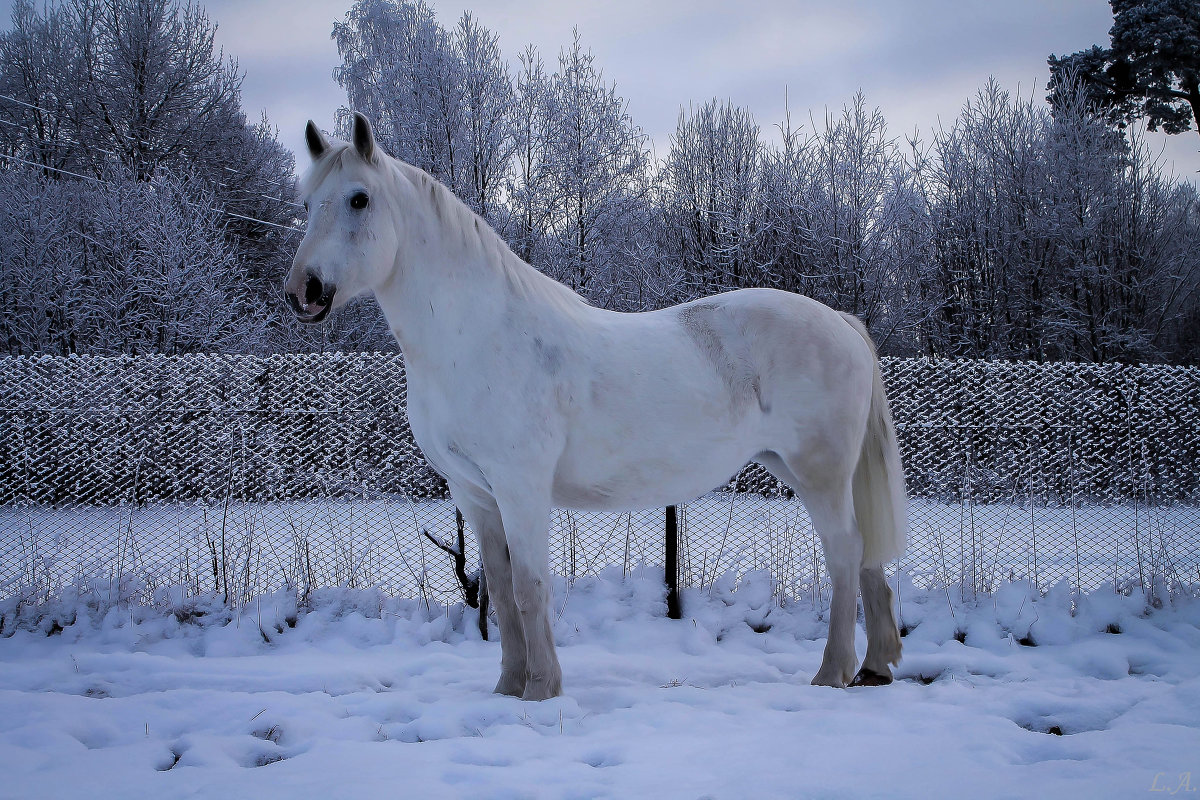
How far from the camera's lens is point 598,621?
413cm

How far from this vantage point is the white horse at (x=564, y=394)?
8.71 ft

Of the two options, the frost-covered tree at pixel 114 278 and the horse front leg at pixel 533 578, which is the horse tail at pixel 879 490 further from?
the frost-covered tree at pixel 114 278

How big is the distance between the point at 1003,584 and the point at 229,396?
731 centimetres

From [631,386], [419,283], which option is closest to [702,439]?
[631,386]

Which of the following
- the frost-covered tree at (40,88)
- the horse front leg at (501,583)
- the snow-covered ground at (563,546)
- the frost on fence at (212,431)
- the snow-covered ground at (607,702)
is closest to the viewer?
the snow-covered ground at (607,702)

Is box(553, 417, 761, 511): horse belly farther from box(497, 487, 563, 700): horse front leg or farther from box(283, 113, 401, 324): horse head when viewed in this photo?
box(283, 113, 401, 324): horse head

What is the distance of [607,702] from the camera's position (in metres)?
2.87

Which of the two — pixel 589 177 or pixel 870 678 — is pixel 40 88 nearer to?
pixel 589 177

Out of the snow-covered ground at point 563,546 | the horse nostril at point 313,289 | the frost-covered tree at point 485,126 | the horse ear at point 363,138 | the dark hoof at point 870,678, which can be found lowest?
the dark hoof at point 870,678

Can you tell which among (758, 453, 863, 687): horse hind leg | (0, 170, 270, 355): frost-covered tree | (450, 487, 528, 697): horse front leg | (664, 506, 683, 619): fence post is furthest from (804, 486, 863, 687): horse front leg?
(0, 170, 270, 355): frost-covered tree

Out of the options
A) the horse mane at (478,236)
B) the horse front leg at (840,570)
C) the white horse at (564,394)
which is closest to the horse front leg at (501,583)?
Result: the white horse at (564,394)

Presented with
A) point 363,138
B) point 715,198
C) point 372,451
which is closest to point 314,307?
point 363,138

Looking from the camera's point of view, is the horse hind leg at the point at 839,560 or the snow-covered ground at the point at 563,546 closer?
the horse hind leg at the point at 839,560

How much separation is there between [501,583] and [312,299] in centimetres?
141
